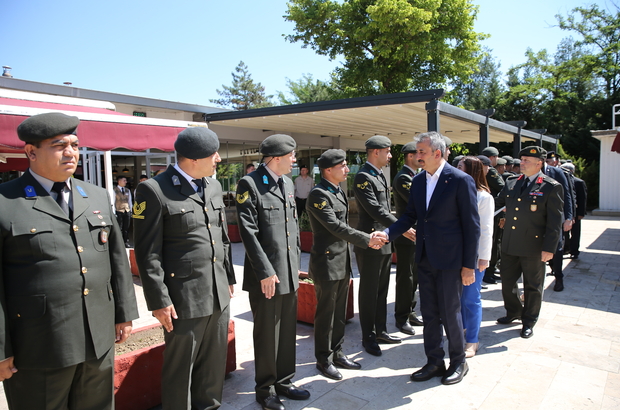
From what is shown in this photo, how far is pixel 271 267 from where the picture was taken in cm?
278

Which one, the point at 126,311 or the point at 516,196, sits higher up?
the point at 516,196

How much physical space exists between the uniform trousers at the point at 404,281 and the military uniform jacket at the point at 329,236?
1.04m

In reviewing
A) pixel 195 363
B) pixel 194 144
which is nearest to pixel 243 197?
pixel 194 144

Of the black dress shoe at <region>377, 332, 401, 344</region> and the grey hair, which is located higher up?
the grey hair

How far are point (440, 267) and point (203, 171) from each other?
192cm

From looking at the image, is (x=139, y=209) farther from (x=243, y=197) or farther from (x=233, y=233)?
(x=233, y=233)

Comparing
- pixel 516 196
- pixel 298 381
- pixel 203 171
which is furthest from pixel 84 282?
pixel 516 196

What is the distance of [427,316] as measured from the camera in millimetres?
3371

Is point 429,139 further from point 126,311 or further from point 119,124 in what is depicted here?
point 119,124

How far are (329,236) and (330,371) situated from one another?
109cm

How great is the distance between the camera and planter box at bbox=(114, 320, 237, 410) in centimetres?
264

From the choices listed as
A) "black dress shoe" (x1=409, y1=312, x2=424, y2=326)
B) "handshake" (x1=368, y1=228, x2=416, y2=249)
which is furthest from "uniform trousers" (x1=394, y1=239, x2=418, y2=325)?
"handshake" (x1=368, y1=228, x2=416, y2=249)

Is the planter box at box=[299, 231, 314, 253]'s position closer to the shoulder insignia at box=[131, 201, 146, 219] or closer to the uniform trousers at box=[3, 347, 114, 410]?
the shoulder insignia at box=[131, 201, 146, 219]

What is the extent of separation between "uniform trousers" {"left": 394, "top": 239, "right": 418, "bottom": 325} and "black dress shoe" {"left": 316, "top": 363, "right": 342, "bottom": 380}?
1299 millimetres
